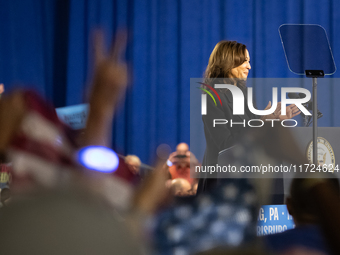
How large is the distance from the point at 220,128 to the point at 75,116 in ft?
0.73

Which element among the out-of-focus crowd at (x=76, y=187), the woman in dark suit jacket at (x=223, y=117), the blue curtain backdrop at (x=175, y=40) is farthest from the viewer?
the blue curtain backdrop at (x=175, y=40)

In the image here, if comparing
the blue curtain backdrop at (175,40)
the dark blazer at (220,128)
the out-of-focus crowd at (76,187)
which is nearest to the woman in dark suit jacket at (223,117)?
the dark blazer at (220,128)

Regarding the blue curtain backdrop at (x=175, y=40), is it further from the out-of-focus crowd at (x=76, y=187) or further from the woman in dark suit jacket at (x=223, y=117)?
the out-of-focus crowd at (x=76, y=187)

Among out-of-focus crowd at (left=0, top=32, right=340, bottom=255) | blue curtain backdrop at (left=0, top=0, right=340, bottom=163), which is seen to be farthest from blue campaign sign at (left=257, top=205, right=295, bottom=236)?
blue curtain backdrop at (left=0, top=0, right=340, bottom=163)

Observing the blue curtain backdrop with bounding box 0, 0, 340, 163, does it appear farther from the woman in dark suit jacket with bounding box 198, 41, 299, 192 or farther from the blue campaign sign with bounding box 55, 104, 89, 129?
the blue campaign sign with bounding box 55, 104, 89, 129

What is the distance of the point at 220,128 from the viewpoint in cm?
30

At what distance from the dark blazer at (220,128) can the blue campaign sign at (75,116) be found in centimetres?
16

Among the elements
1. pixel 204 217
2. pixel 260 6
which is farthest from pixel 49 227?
pixel 260 6

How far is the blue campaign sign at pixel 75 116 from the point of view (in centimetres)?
9

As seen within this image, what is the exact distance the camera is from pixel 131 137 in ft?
7.66

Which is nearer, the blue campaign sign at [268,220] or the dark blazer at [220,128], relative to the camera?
the blue campaign sign at [268,220]

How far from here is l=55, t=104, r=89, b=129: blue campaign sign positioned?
9 centimetres

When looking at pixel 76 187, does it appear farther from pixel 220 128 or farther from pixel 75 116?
pixel 220 128

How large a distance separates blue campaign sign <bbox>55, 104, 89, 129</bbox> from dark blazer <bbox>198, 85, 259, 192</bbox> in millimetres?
155
